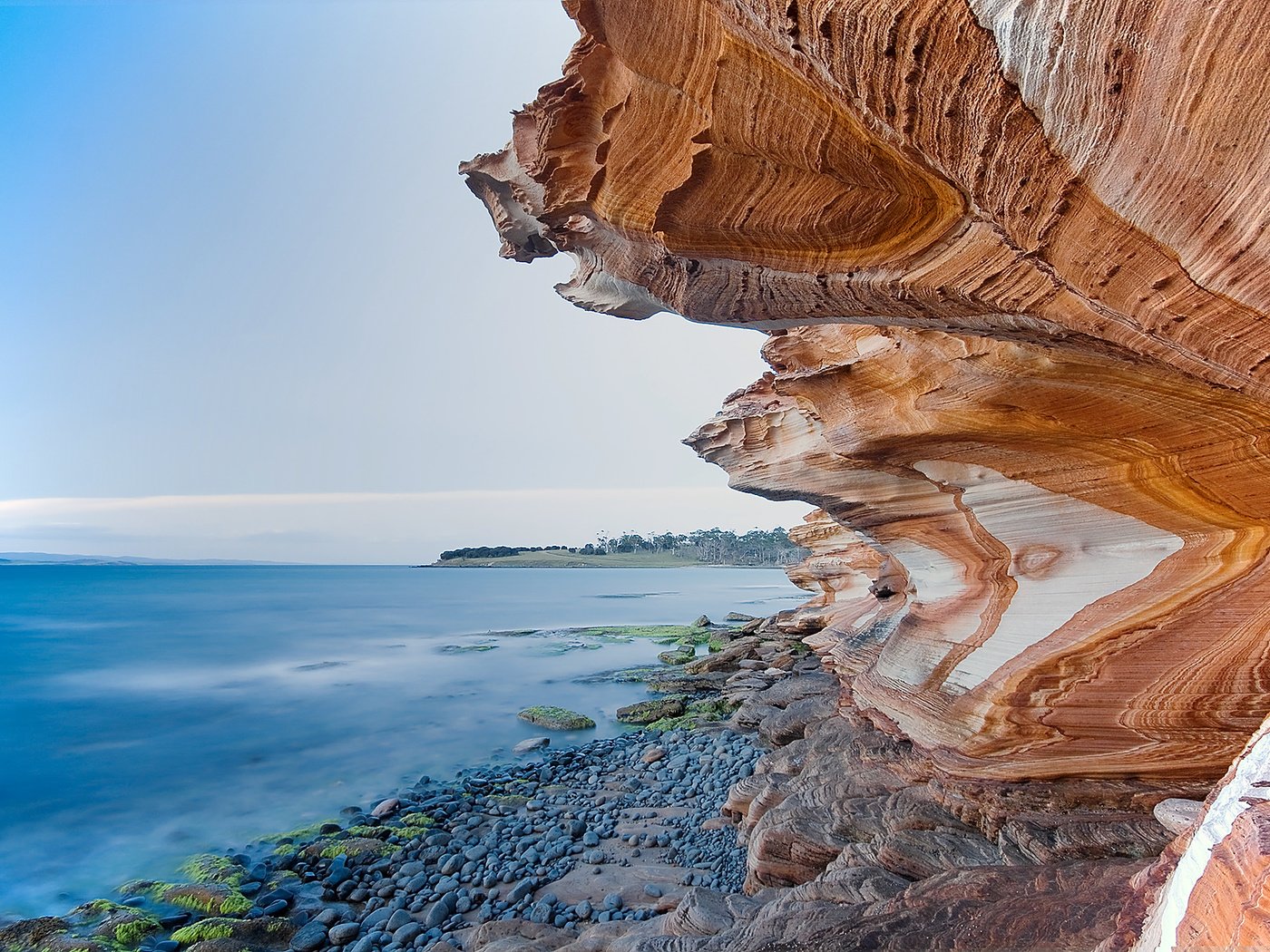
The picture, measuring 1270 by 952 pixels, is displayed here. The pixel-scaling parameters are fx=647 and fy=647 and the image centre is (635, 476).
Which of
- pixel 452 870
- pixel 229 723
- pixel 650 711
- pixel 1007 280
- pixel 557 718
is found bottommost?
pixel 229 723

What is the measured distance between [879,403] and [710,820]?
4.90 meters

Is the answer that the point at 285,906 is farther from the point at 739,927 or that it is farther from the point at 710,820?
the point at 739,927

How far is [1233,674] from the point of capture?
164 inches

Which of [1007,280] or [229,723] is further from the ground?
[1007,280]

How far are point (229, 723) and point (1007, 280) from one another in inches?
709

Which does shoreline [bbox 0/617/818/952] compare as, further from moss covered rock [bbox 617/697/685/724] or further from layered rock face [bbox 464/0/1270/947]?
moss covered rock [bbox 617/697/685/724]

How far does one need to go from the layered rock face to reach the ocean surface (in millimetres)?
8940

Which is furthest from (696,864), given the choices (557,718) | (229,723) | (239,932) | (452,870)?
(229,723)

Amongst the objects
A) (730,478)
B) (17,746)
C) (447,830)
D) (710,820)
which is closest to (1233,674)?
(710,820)

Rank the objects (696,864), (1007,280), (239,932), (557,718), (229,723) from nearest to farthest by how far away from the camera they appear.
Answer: (1007,280)
(239,932)
(696,864)
(557,718)
(229,723)

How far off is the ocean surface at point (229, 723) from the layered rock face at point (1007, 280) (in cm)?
894

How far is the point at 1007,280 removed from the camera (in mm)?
2770

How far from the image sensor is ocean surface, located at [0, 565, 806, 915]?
351 inches

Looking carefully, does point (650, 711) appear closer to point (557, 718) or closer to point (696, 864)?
point (557, 718)
